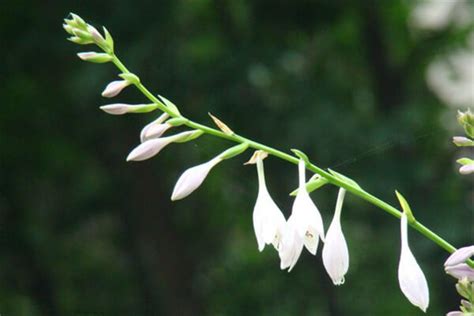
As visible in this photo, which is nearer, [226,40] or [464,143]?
[464,143]

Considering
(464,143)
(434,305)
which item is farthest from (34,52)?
(464,143)

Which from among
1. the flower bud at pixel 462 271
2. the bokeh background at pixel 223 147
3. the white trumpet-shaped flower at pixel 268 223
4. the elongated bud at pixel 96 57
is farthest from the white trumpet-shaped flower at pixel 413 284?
the bokeh background at pixel 223 147

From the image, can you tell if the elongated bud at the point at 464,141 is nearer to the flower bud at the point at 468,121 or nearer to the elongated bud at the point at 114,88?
the flower bud at the point at 468,121

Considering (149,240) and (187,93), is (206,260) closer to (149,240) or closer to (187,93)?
(149,240)

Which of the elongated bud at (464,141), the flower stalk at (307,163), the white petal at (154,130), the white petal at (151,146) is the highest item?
the elongated bud at (464,141)

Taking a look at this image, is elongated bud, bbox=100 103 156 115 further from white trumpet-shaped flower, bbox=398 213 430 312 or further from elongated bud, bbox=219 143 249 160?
white trumpet-shaped flower, bbox=398 213 430 312

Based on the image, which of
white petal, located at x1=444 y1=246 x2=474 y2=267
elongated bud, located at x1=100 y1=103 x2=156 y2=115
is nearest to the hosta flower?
white petal, located at x1=444 y1=246 x2=474 y2=267

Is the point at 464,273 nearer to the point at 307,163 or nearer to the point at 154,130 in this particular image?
the point at 307,163
